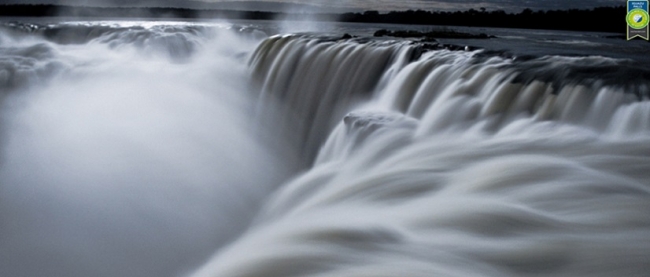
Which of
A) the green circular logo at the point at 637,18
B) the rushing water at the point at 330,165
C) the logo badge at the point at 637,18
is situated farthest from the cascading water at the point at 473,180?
the green circular logo at the point at 637,18

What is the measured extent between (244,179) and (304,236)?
4488mm

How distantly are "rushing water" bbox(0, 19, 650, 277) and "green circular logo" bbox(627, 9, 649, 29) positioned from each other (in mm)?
4742

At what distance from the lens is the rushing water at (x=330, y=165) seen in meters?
3.69

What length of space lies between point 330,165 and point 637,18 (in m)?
9.04

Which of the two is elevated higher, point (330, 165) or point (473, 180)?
point (330, 165)

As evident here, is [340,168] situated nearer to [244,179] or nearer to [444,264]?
[244,179]

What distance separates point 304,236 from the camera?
12.8 ft

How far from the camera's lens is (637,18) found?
1243 cm

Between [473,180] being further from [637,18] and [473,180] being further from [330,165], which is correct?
[637,18]

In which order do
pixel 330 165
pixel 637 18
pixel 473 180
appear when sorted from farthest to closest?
pixel 637 18 → pixel 330 165 → pixel 473 180

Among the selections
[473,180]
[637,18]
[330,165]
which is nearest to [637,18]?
[637,18]

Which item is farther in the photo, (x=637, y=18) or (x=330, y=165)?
(x=637, y=18)

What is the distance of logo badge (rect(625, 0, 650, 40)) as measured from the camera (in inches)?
435

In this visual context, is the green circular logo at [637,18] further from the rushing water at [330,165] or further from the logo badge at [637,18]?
the rushing water at [330,165]
